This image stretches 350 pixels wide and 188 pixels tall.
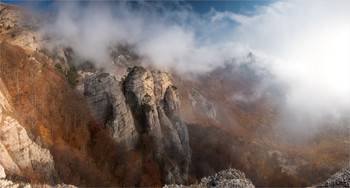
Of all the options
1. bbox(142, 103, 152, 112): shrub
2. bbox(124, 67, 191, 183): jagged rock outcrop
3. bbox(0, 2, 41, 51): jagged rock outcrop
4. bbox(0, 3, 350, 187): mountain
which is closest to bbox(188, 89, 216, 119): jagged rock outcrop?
bbox(0, 3, 350, 187): mountain

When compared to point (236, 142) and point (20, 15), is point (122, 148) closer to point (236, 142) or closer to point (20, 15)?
point (20, 15)

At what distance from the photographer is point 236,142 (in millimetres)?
118688

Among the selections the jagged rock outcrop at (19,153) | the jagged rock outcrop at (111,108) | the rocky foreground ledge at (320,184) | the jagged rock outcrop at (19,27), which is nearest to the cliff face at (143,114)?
the jagged rock outcrop at (111,108)

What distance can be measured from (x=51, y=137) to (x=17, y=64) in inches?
578

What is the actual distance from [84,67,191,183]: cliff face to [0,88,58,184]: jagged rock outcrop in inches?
715

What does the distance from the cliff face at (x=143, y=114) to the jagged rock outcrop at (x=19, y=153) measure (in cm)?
1817

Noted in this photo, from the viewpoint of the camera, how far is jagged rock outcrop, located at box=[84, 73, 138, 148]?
1705 inches

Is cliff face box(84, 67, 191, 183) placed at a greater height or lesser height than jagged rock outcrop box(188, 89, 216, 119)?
lesser

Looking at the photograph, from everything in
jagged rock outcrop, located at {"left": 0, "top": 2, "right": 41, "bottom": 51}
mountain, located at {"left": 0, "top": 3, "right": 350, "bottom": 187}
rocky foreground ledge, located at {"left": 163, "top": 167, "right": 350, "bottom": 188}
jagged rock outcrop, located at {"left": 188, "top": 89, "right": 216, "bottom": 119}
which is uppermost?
jagged rock outcrop, located at {"left": 188, "top": 89, "right": 216, "bottom": 119}

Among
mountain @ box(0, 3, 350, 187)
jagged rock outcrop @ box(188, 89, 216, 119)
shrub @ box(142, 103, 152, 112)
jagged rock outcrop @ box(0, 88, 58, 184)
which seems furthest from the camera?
jagged rock outcrop @ box(188, 89, 216, 119)

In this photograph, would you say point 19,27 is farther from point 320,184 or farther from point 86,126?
point 320,184

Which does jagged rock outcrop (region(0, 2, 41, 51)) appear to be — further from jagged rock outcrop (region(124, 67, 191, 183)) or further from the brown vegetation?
jagged rock outcrop (region(124, 67, 191, 183))

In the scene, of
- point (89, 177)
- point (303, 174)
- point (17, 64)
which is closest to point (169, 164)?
point (89, 177)

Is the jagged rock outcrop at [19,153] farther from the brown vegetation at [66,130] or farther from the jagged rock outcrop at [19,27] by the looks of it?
the jagged rock outcrop at [19,27]
